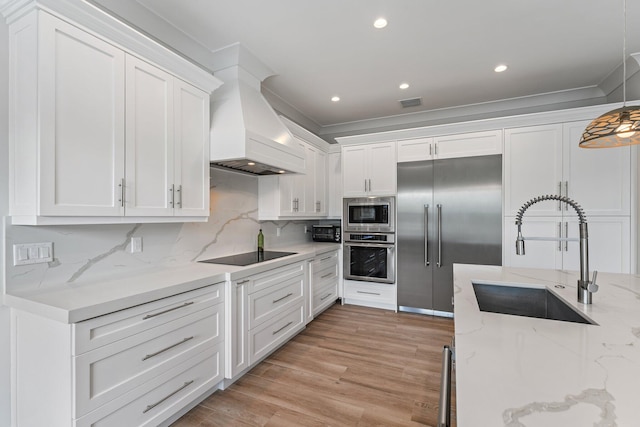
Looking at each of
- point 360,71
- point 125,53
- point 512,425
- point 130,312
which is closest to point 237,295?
point 130,312

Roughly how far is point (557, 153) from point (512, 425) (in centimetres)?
363

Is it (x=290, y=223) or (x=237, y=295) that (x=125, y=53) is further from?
(x=290, y=223)

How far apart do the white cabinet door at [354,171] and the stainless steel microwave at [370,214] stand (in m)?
0.13

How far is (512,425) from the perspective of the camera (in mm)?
601

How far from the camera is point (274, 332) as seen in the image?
273cm

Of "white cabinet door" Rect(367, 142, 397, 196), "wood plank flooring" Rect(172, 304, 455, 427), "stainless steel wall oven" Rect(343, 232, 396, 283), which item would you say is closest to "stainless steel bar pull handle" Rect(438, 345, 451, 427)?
"wood plank flooring" Rect(172, 304, 455, 427)

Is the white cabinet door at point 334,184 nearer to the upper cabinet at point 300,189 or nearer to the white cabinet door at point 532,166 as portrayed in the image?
the upper cabinet at point 300,189

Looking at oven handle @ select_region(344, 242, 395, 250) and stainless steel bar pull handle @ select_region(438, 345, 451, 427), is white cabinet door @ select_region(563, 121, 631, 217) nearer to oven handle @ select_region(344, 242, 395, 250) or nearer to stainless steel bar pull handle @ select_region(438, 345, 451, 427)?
oven handle @ select_region(344, 242, 395, 250)

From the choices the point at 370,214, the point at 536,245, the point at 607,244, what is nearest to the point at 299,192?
the point at 370,214

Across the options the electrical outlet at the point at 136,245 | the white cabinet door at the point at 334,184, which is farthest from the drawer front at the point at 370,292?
the electrical outlet at the point at 136,245

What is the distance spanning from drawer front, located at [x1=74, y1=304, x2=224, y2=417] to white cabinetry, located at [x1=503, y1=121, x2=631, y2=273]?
3301mm

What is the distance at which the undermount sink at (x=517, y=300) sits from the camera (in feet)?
5.63

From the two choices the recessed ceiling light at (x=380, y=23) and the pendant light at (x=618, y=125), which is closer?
the pendant light at (x=618, y=125)

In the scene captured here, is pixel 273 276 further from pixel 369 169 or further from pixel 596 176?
pixel 596 176
